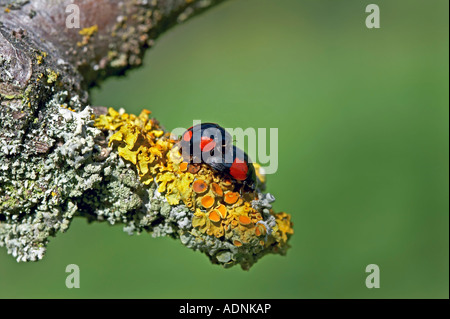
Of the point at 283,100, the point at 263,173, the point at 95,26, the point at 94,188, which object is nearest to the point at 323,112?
the point at 283,100

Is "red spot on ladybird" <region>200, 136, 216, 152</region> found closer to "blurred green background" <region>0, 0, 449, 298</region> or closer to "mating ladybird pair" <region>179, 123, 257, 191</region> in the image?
"mating ladybird pair" <region>179, 123, 257, 191</region>

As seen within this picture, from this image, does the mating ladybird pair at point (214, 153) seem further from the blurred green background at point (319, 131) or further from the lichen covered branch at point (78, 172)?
the blurred green background at point (319, 131)

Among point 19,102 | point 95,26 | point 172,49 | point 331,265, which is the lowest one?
point 331,265

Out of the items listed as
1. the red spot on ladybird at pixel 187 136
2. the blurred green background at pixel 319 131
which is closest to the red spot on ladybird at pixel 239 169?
the red spot on ladybird at pixel 187 136

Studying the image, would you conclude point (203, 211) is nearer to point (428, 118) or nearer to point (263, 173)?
point (263, 173)

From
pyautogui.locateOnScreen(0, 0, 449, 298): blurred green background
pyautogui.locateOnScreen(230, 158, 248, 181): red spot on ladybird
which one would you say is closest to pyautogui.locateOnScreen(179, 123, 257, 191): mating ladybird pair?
pyautogui.locateOnScreen(230, 158, 248, 181): red spot on ladybird

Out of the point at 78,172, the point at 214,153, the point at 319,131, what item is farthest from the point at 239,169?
the point at 319,131
